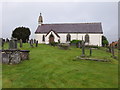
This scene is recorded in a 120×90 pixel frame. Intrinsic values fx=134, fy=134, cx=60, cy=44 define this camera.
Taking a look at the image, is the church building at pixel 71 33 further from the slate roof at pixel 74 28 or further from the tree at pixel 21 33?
the tree at pixel 21 33

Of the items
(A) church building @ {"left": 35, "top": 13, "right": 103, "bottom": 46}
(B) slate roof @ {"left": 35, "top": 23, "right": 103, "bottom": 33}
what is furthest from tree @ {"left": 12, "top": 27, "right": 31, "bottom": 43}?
(A) church building @ {"left": 35, "top": 13, "right": 103, "bottom": 46}

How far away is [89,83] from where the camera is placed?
7.75 m

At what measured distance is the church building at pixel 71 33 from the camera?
138 feet

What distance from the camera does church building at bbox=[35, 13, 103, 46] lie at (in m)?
42.2

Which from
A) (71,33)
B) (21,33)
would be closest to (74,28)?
(71,33)

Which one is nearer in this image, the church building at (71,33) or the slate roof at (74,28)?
the church building at (71,33)

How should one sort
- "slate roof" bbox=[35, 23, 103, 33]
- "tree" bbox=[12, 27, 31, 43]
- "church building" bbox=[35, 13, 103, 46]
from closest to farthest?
"church building" bbox=[35, 13, 103, 46] → "slate roof" bbox=[35, 23, 103, 33] → "tree" bbox=[12, 27, 31, 43]

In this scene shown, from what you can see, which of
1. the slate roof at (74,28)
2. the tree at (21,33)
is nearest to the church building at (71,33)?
the slate roof at (74,28)

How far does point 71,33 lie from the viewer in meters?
43.5

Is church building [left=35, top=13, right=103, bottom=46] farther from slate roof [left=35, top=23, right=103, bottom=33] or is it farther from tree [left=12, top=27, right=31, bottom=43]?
tree [left=12, top=27, right=31, bottom=43]

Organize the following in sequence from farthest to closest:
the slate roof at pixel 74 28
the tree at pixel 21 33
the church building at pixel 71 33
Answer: the tree at pixel 21 33 < the slate roof at pixel 74 28 < the church building at pixel 71 33

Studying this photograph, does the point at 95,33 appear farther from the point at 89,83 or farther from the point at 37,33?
the point at 89,83

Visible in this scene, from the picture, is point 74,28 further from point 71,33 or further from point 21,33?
point 21,33

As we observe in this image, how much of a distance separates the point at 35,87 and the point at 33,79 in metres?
1.23
